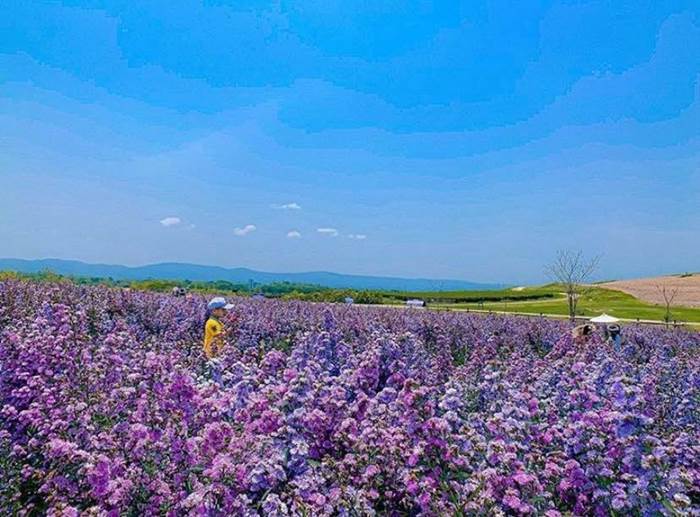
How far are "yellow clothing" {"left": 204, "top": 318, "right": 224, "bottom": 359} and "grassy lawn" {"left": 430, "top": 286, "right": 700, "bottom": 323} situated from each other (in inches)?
1311

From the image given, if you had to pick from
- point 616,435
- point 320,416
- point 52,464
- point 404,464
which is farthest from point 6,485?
point 616,435

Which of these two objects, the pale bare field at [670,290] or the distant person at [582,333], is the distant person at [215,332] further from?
the pale bare field at [670,290]

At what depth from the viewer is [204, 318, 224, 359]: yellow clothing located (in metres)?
8.15

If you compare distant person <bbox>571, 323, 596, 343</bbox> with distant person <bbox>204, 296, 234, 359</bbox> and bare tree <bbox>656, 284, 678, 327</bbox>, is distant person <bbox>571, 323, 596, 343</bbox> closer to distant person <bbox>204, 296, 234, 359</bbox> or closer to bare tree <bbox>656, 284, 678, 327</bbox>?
distant person <bbox>204, 296, 234, 359</bbox>

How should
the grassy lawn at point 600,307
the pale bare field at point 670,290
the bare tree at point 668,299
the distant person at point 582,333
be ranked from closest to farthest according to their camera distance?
the distant person at point 582,333 → the bare tree at point 668,299 → the grassy lawn at point 600,307 → the pale bare field at point 670,290

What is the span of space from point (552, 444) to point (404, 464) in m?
1.10

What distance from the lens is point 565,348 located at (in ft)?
37.3

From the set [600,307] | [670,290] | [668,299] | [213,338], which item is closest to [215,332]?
[213,338]

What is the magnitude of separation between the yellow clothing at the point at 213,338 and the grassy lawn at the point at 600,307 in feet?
109

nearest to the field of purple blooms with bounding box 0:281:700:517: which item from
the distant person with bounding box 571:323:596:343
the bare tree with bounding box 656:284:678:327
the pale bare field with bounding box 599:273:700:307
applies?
the distant person with bounding box 571:323:596:343

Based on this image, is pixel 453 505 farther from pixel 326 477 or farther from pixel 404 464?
pixel 326 477

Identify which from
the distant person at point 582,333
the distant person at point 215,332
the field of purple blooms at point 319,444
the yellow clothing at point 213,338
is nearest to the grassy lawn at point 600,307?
the distant person at point 582,333

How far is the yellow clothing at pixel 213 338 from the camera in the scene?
8.15 meters

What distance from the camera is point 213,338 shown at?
28.8ft
